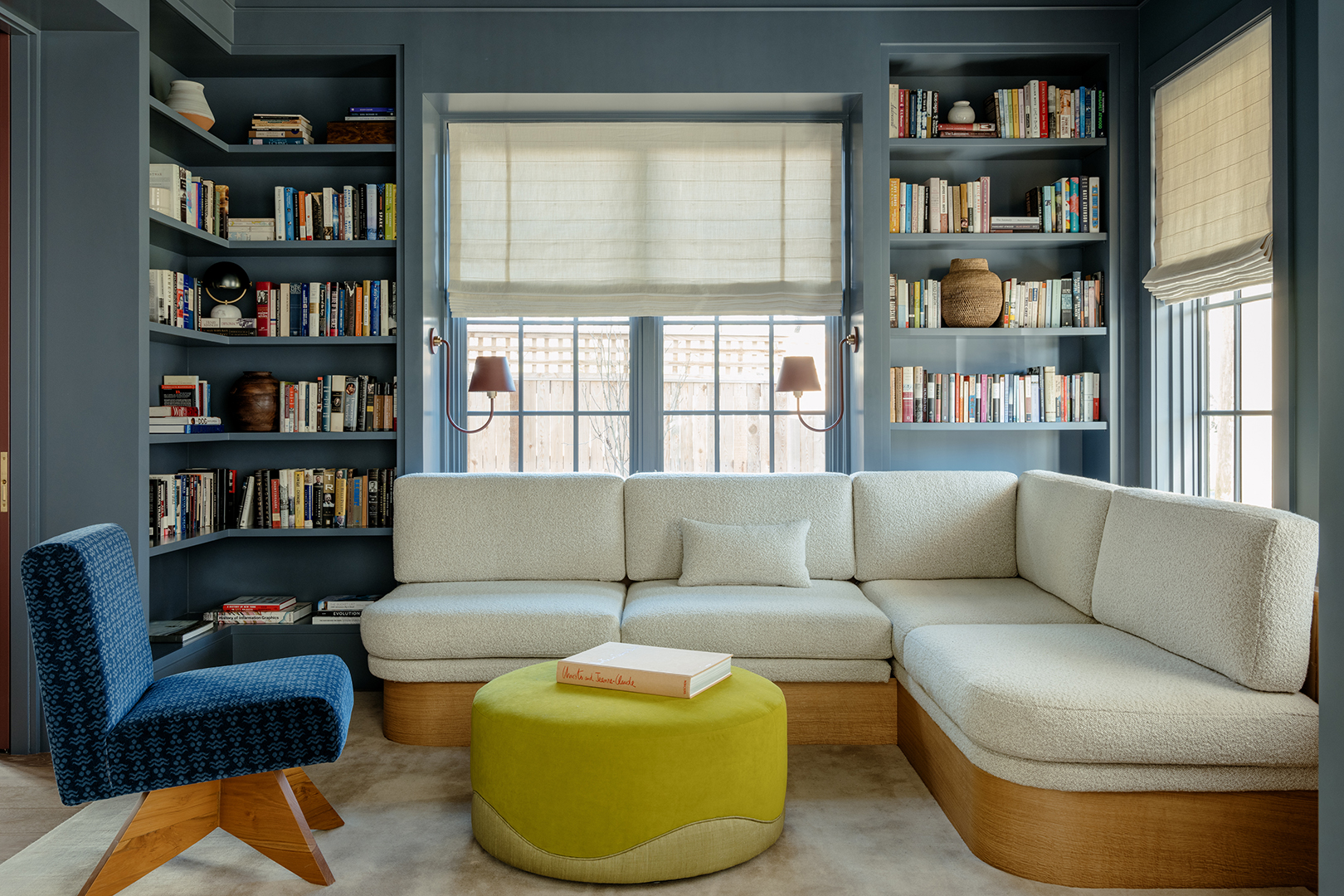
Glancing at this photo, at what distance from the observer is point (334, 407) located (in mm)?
3715

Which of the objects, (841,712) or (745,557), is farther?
(745,557)

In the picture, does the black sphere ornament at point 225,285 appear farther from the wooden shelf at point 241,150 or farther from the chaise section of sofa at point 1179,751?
the chaise section of sofa at point 1179,751

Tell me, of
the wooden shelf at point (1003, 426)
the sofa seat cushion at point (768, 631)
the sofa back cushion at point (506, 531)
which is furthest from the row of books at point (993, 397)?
the sofa back cushion at point (506, 531)

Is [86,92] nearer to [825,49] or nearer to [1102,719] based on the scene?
[825,49]

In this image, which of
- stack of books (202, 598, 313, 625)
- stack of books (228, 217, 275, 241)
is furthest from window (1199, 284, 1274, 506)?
stack of books (228, 217, 275, 241)

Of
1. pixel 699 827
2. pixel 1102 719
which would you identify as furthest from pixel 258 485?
pixel 1102 719

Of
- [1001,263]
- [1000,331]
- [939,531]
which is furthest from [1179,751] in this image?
[1001,263]

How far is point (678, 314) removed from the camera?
12.8 ft

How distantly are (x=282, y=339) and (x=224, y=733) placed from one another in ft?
6.94

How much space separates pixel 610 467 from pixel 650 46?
1.82 metres

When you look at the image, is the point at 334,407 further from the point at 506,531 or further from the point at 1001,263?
the point at 1001,263

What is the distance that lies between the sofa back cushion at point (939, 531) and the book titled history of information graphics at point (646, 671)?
1.22 meters

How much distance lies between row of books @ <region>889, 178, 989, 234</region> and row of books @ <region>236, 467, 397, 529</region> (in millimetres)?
2424

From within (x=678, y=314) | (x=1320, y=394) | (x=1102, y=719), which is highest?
(x=678, y=314)
